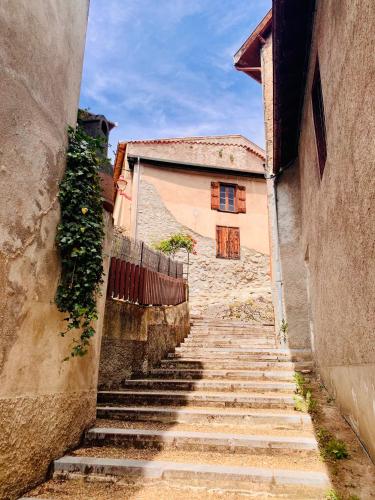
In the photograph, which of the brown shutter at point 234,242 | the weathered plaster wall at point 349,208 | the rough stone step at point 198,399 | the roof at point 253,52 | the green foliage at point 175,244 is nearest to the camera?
the weathered plaster wall at point 349,208

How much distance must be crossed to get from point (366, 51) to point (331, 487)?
276 cm

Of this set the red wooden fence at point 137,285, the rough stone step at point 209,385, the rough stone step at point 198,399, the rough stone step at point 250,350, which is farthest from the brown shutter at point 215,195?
the rough stone step at point 198,399

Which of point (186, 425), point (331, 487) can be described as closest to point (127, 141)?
point (186, 425)

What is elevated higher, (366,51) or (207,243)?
(207,243)

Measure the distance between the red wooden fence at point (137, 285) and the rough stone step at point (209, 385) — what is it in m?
1.18

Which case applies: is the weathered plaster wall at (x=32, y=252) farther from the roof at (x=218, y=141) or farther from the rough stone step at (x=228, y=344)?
the roof at (x=218, y=141)

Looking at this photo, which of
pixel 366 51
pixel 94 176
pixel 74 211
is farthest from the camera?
pixel 94 176

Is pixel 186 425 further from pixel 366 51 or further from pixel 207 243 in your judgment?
pixel 207 243

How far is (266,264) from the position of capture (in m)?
14.6

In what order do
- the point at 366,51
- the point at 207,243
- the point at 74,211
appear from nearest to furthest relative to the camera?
the point at 366,51
the point at 74,211
the point at 207,243

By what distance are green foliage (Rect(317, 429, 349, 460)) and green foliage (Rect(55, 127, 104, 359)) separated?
7.10ft

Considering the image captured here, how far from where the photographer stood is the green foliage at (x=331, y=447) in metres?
2.74

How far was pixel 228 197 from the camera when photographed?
49.5 feet

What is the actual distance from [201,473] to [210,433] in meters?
0.69
